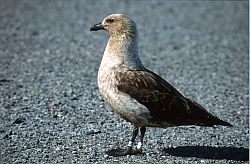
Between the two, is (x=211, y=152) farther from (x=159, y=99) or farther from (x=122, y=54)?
(x=122, y=54)

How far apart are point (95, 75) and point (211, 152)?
5.02 metres

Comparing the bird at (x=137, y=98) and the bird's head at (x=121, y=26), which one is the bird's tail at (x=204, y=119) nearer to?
the bird at (x=137, y=98)

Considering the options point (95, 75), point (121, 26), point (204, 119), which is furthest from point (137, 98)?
point (95, 75)

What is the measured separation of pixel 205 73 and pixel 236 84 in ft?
3.11

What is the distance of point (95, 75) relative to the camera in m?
12.7

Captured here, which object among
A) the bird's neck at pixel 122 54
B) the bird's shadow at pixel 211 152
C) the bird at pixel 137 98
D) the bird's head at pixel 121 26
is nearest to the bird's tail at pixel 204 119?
the bird at pixel 137 98

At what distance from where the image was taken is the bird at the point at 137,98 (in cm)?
759

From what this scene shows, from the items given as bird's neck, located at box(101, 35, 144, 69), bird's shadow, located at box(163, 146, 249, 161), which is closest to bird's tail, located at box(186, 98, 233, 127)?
bird's shadow, located at box(163, 146, 249, 161)

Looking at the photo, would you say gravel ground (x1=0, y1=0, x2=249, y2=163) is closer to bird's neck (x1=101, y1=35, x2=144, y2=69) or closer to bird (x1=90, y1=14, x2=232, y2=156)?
bird (x1=90, y1=14, x2=232, y2=156)

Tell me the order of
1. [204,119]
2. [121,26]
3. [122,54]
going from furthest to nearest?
[121,26], [122,54], [204,119]

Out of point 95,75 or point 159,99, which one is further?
A: point 95,75

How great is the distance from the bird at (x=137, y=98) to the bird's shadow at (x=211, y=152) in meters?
0.45

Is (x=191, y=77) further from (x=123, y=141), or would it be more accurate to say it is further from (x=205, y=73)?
(x=123, y=141)

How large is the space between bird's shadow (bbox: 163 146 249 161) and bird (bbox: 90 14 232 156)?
0.45 meters
